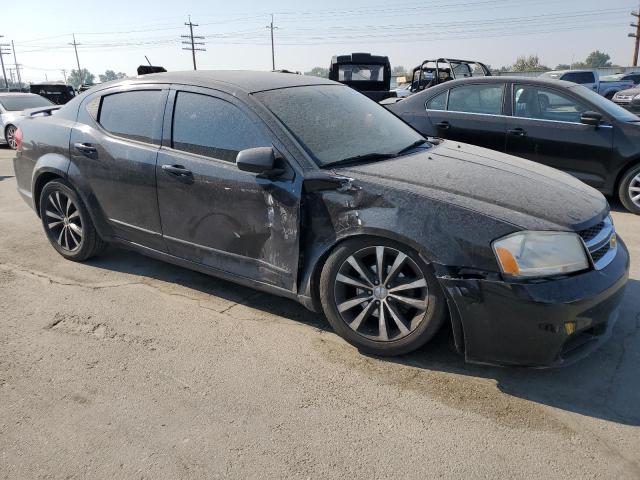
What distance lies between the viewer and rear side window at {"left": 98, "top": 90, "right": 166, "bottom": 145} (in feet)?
12.5

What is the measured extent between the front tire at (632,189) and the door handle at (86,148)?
5.67 meters

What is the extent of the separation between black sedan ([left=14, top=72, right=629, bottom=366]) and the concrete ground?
0.78 ft

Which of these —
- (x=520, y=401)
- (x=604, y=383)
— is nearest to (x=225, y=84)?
(x=520, y=401)

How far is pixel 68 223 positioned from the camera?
4543 mm

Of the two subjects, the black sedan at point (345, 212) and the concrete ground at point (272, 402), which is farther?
the black sedan at point (345, 212)

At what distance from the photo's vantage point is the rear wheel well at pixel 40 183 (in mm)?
4559

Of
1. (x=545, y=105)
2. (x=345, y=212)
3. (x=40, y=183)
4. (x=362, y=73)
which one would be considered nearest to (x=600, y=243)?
(x=345, y=212)

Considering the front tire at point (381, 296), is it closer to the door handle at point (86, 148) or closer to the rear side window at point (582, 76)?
the door handle at point (86, 148)

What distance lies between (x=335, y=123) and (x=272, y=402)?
1.89m

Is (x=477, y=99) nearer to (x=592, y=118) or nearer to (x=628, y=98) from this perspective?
(x=592, y=118)

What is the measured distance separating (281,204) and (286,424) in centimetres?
129

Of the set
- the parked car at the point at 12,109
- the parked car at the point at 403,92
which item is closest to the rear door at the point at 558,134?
the parked car at the point at 403,92

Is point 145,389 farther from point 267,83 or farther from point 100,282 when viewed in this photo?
point 267,83

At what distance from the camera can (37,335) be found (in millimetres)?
3387
